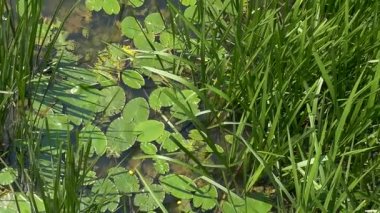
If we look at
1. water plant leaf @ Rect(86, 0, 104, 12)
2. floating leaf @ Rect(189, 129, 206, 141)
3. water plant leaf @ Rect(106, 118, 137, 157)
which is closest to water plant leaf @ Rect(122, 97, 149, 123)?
water plant leaf @ Rect(106, 118, 137, 157)

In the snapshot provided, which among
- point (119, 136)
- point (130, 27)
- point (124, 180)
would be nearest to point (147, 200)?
point (124, 180)

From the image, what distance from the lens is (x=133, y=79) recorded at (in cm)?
198

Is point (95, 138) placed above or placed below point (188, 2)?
below

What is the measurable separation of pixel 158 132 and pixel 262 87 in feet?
0.95

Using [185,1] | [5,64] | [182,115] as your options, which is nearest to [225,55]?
[182,115]

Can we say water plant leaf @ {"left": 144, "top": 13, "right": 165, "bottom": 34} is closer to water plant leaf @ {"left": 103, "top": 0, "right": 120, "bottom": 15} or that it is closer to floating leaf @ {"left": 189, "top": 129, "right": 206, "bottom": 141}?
water plant leaf @ {"left": 103, "top": 0, "right": 120, "bottom": 15}

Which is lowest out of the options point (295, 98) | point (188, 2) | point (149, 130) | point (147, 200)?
point (147, 200)

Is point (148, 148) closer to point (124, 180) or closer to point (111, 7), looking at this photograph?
point (124, 180)

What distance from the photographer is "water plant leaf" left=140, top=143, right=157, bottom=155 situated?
1821 mm

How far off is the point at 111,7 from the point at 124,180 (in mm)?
593

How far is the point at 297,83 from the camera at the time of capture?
177 cm

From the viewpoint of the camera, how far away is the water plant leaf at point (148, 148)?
1.82m

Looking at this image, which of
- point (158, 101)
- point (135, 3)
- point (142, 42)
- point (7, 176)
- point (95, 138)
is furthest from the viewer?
point (135, 3)

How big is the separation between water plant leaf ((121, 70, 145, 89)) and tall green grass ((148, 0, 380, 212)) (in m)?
0.15
